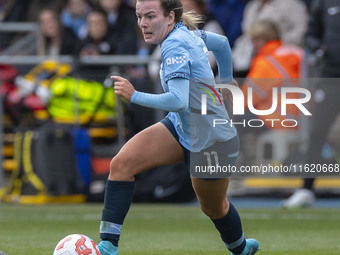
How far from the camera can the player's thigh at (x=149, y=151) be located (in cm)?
538

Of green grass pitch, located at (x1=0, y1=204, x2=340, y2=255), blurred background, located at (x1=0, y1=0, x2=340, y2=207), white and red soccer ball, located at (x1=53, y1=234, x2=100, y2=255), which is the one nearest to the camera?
white and red soccer ball, located at (x1=53, y1=234, x2=100, y2=255)

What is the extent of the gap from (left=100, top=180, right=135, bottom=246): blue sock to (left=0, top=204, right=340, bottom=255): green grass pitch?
1074 mm

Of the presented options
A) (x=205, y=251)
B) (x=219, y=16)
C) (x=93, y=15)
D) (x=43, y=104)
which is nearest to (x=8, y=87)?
(x=43, y=104)

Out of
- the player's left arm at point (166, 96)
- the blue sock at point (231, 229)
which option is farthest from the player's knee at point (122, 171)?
the blue sock at point (231, 229)

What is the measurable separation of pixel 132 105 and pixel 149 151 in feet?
19.5

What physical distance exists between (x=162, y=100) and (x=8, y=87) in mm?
7467

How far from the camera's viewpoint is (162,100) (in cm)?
501

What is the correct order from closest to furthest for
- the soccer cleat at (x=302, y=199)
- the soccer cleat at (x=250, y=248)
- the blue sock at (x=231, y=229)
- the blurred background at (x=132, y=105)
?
the blue sock at (x=231, y=229) < the soccer cleat at (x=250, y=248) < the soccer cleat at (x=302, y=199) < the blurred background at (x=132, y=105)

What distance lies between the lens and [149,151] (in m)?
5.41

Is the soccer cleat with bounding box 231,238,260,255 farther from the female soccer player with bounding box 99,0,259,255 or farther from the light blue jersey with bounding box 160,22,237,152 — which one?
the light blue jersey with bounding box 160,22,237,152

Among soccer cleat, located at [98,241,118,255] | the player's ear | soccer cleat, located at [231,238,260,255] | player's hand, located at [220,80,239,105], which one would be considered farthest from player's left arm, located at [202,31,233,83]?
soccer cleat, located at [98,241,118,255]

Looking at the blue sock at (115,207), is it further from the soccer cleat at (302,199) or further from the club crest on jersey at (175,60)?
the soccer cleat at (302,199)

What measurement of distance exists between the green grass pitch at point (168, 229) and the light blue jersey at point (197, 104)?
1.25m

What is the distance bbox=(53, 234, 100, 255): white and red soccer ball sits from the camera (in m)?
5.23
